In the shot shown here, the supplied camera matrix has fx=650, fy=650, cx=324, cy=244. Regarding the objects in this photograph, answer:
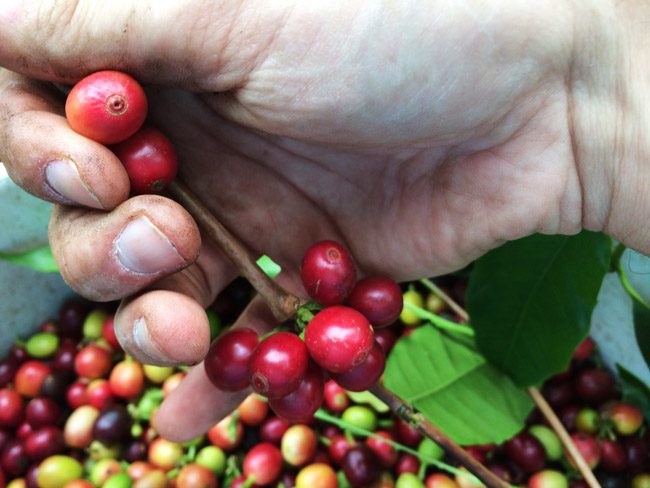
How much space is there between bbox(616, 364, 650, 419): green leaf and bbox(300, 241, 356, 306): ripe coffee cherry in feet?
3.92

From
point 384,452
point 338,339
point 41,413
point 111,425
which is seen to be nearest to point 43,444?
point 41,413

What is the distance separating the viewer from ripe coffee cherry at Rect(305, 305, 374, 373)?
3.18ft

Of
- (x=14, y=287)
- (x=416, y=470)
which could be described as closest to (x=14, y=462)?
(x=14, y=287)

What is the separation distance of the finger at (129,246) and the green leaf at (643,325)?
1237mm

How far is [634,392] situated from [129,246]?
5.77ft

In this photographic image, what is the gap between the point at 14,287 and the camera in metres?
2.18

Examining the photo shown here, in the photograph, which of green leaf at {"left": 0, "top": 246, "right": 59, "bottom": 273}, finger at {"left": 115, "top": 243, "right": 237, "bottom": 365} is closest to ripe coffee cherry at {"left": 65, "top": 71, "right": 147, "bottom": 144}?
finger at {"left": 115, "top": 243, "right": 237, "bottom": 365}

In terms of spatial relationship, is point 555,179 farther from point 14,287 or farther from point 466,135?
point 14,287

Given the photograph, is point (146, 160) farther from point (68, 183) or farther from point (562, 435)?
point (562, 435)

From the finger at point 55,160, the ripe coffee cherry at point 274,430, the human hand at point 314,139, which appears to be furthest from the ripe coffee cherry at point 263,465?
the finger at point 55,160

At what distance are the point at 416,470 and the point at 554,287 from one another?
0.75 metres

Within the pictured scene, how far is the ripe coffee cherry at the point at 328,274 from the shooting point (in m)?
1.06

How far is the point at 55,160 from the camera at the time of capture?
3.16 feet

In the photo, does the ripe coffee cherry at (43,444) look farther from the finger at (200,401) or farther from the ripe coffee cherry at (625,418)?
the ripe coffee cherry at (625,418)
